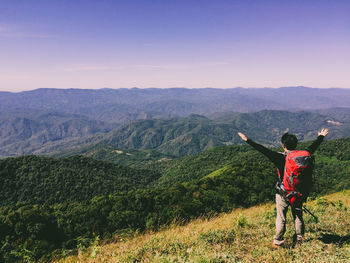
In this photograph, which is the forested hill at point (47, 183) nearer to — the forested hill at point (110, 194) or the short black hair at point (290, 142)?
the forested hill at point (110, 194)

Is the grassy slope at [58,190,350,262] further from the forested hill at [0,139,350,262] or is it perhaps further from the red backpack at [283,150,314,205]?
the red backpack at [283,150,314,205]

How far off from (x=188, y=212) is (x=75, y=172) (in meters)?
101

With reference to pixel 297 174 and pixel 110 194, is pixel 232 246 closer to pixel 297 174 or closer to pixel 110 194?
pixel 297 174

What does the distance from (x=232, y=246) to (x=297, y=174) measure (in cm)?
261

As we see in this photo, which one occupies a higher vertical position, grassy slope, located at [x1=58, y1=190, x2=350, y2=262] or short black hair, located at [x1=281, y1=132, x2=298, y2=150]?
short black hair, located at [x1=281, y1=132, x2=298, y2=150]

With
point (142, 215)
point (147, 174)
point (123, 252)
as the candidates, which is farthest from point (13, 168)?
point (123, 252)

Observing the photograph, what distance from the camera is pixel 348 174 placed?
82688 millimetres

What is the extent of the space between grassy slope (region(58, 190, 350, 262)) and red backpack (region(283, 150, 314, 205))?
4.25ft

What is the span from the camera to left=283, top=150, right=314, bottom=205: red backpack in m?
4.77

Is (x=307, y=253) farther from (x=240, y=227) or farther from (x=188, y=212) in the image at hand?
(x=188, y=212)

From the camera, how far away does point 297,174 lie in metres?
4.84

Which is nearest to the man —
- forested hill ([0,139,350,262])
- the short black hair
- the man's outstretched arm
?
the short black hair

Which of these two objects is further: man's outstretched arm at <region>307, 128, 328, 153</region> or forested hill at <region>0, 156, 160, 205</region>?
forested hill at <region>0, 156, 160, 205</region>

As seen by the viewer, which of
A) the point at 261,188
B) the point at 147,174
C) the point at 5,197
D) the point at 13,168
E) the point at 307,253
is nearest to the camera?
the point at 307,253
